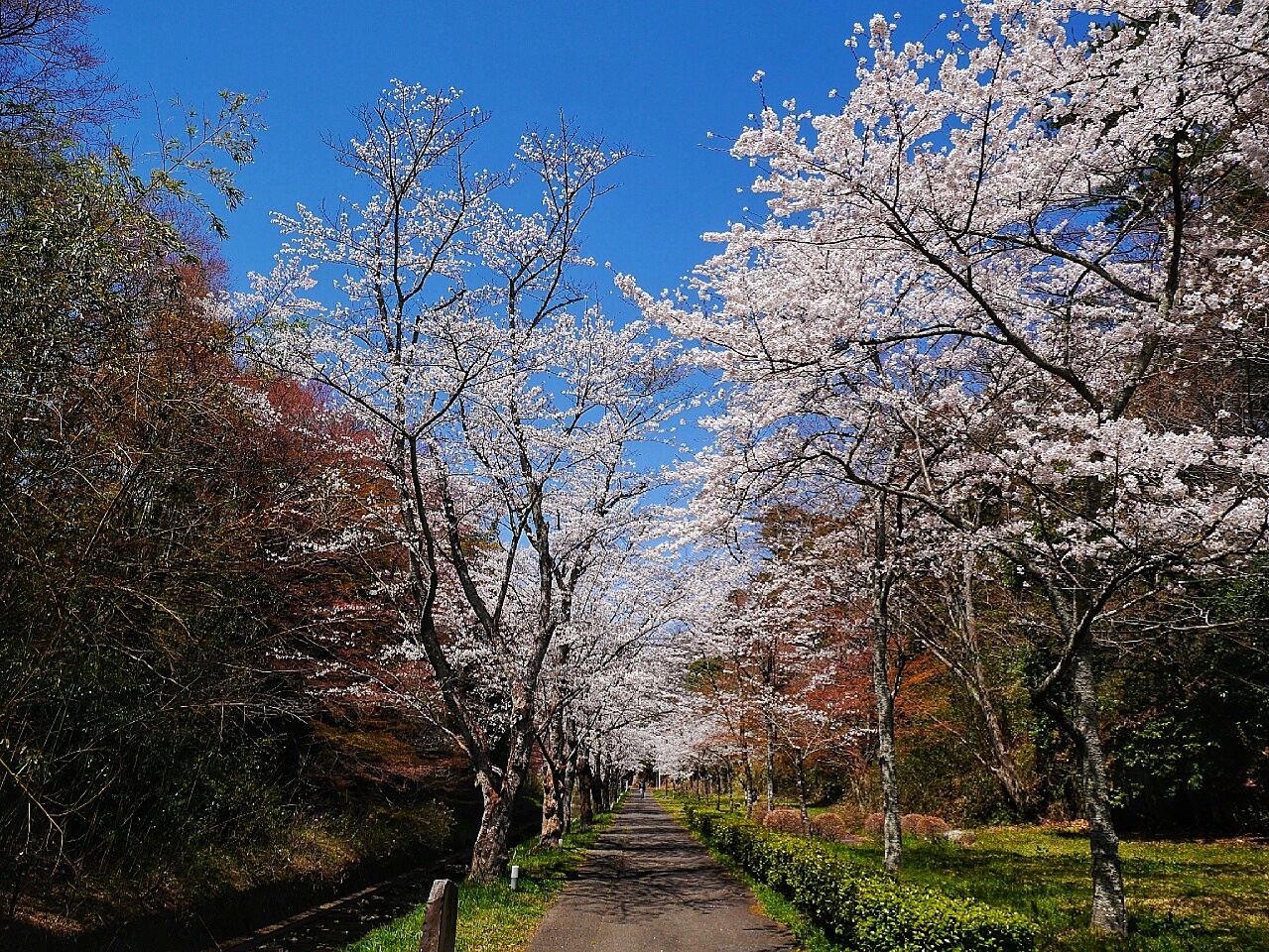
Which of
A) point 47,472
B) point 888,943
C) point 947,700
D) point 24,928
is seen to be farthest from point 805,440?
point 947,700

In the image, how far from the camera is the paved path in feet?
27.6

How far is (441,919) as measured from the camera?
3.06m

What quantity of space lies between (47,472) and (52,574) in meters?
0.70

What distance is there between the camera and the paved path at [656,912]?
27.6 feet

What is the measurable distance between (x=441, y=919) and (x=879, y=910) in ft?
16.1

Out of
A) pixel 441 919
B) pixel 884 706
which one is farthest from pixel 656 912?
pixel 441 919

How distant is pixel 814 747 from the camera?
17000mm

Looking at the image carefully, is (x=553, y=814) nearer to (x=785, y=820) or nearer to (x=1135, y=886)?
(x=785, y=820)

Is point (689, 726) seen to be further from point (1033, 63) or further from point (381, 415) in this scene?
point (1033, 63)

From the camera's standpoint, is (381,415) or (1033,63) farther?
(381,415)

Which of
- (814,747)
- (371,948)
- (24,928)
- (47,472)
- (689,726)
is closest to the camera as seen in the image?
(47,472)

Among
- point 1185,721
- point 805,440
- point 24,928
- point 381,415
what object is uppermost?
point 381,415

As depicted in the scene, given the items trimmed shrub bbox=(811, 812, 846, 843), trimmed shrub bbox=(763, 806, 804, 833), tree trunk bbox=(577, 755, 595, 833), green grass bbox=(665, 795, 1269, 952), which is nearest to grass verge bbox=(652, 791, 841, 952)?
green grass bbox=(665, 795, 1269, 952)

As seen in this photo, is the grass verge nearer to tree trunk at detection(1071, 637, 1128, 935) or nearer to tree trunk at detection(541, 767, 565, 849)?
tree trunk at detection(1071, 637, 1128, 935)
